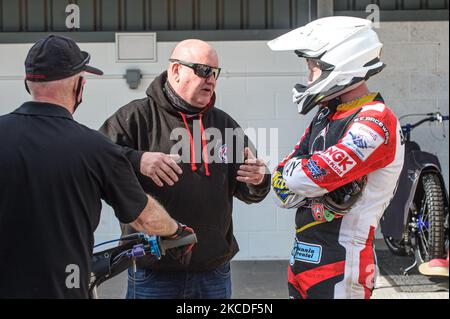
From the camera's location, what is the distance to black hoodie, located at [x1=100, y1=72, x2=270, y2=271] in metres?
3.14

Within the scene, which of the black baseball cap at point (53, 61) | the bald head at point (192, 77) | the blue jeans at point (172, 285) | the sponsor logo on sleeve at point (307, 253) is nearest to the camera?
the black baseball cap at point (53, 61)

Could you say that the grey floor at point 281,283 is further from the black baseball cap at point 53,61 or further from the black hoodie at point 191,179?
the black baseball cap at point 53,61

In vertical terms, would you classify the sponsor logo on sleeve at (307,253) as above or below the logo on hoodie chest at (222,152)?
below

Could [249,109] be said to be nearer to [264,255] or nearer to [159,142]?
[264,255]

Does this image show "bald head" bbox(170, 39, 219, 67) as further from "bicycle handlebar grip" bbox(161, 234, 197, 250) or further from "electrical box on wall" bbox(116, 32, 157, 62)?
"electrical box on wall" bbox(116, 32, 157, 62)

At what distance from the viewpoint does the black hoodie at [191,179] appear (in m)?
3.14

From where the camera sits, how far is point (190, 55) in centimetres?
327

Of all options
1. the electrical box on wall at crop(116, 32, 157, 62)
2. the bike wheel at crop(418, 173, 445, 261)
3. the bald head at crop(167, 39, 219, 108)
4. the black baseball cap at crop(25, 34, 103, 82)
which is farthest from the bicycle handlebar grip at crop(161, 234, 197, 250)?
the electrical box on wall at crop(116, 32, 157, 62)

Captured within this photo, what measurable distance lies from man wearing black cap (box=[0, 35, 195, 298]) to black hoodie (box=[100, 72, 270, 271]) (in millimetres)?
801

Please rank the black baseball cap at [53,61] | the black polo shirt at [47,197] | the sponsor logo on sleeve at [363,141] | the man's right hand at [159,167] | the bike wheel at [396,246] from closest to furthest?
1. the black polo shirt at [47,197]
2. the black baseball cap at [53,61]
3. the sponsor logo on sleeve at [363,141]
4. the man's right hand at [159,167]
5. the bike wheel at [396,246]

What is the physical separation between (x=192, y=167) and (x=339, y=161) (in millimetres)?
911

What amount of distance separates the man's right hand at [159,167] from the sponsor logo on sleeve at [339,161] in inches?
29.1

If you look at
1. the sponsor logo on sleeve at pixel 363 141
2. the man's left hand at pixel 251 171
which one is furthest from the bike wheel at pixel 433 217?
the sponsor logo on sleeve at pixel 363 141

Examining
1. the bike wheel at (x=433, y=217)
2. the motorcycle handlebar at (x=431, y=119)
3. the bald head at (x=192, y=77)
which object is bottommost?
the bike wheel at (x=433, y=217)
